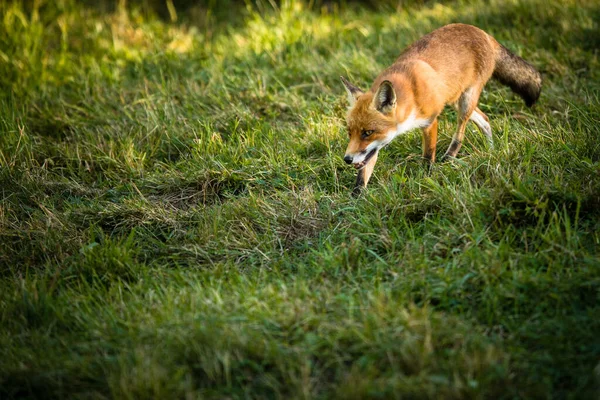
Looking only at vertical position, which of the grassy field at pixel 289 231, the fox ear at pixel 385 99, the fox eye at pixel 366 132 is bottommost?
the grassy field at pixel 289 231

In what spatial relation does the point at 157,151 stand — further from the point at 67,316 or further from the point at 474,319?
the point at 474,319

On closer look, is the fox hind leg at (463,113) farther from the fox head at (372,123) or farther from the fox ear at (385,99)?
the fox ear at (385,99)

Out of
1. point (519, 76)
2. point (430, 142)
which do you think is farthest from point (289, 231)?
point (519, 76)

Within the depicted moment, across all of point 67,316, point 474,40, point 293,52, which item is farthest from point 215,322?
point 293,52

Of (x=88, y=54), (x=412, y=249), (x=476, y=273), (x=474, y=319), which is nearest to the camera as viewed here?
(x=474, y=319)

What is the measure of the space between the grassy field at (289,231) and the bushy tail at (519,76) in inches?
9.2

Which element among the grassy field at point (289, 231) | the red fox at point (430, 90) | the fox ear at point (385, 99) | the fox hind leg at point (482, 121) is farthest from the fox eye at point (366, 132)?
the fox hind leg at point (482, 121)

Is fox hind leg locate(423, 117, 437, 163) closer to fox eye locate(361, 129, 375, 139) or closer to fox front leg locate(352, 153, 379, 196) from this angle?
fox front leg locate(352, 153, 379, 196)

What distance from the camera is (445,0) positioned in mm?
7645

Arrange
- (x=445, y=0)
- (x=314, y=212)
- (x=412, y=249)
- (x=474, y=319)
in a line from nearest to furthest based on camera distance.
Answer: (x=474, y=319) < (x=412, y=249) < (x=314, y=212) < (x=445, y=0)

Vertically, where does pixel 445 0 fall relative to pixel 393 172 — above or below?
above

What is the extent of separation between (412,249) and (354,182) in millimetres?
1082

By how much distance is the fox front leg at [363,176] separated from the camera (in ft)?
13.4

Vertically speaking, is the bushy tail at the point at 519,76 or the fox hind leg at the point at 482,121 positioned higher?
the bushy tail at the point at 519,76
